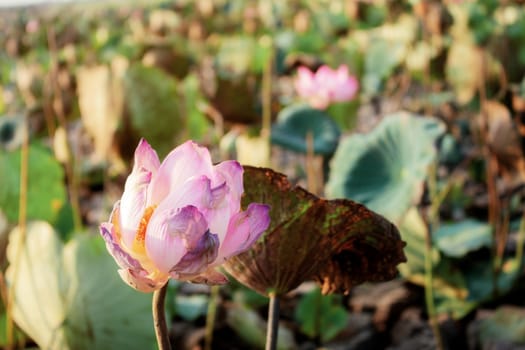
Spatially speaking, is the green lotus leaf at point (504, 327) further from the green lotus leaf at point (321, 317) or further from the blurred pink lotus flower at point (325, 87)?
the blurred pink lotus flower at point (325, 87)

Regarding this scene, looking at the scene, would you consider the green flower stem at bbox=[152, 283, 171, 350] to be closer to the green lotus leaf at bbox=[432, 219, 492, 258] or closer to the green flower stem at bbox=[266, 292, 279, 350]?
the green flower stem at bbox=[266, 292, 279, 350]

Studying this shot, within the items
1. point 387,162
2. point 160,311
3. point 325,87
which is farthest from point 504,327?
point 160,311

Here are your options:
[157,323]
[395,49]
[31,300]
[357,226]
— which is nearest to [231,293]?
[31,300]

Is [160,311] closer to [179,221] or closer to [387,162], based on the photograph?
[179,221]

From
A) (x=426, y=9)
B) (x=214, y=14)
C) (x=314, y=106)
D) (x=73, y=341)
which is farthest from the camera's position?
(x=214, y=14)

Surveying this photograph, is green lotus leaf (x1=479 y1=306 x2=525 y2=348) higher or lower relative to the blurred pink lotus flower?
lower

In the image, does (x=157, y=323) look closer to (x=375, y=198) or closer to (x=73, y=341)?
(x=73, y=341)

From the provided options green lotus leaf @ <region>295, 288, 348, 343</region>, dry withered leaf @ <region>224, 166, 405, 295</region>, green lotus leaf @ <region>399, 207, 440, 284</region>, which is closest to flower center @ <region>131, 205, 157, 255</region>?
dry withered leaf @ <region>224, 166, 405, 295</region>

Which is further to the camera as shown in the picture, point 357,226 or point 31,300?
point 31,300
